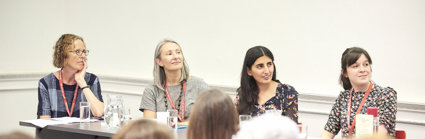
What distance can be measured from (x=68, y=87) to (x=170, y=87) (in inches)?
34.2

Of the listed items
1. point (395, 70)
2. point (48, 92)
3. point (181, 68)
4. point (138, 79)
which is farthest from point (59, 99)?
point (395, 70)

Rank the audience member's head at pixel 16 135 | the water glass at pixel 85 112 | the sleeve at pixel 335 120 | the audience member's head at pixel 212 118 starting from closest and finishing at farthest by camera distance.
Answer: the audience member's head at pixel 16 135 < the audience member's head at pixel 212 118 < the sleeve at pixel 335 120 < the water glass at pixel 85 112

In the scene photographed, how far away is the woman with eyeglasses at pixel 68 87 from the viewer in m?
4.47

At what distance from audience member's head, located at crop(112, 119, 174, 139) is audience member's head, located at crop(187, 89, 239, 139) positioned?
50 cm

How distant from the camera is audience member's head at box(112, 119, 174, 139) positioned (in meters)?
1.66

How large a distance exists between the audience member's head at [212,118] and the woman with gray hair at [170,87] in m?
1.96

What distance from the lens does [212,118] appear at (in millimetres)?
2227

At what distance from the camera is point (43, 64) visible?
20.6 feet

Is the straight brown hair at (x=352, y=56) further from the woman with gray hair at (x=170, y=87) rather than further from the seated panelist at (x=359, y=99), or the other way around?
the woman with gray hair at (x=170, y=87)

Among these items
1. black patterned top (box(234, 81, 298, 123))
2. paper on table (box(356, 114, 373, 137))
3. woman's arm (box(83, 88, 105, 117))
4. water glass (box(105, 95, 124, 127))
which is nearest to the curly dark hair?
woman's arm (box(83, 88, 105, 117))

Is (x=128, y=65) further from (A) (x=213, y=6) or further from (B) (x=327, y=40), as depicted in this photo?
(B) (x=327, y=40)

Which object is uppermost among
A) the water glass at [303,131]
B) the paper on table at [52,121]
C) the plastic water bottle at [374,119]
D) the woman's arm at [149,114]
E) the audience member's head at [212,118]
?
the audience member's head at [212,118]

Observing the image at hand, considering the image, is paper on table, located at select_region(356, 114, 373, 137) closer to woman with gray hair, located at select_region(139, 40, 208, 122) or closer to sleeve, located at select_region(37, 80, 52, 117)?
woman with gray hair, located at select_region(139, 40, 208, 122)

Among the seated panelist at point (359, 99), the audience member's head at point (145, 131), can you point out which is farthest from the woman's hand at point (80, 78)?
the audience member's head at point (145, 131)
